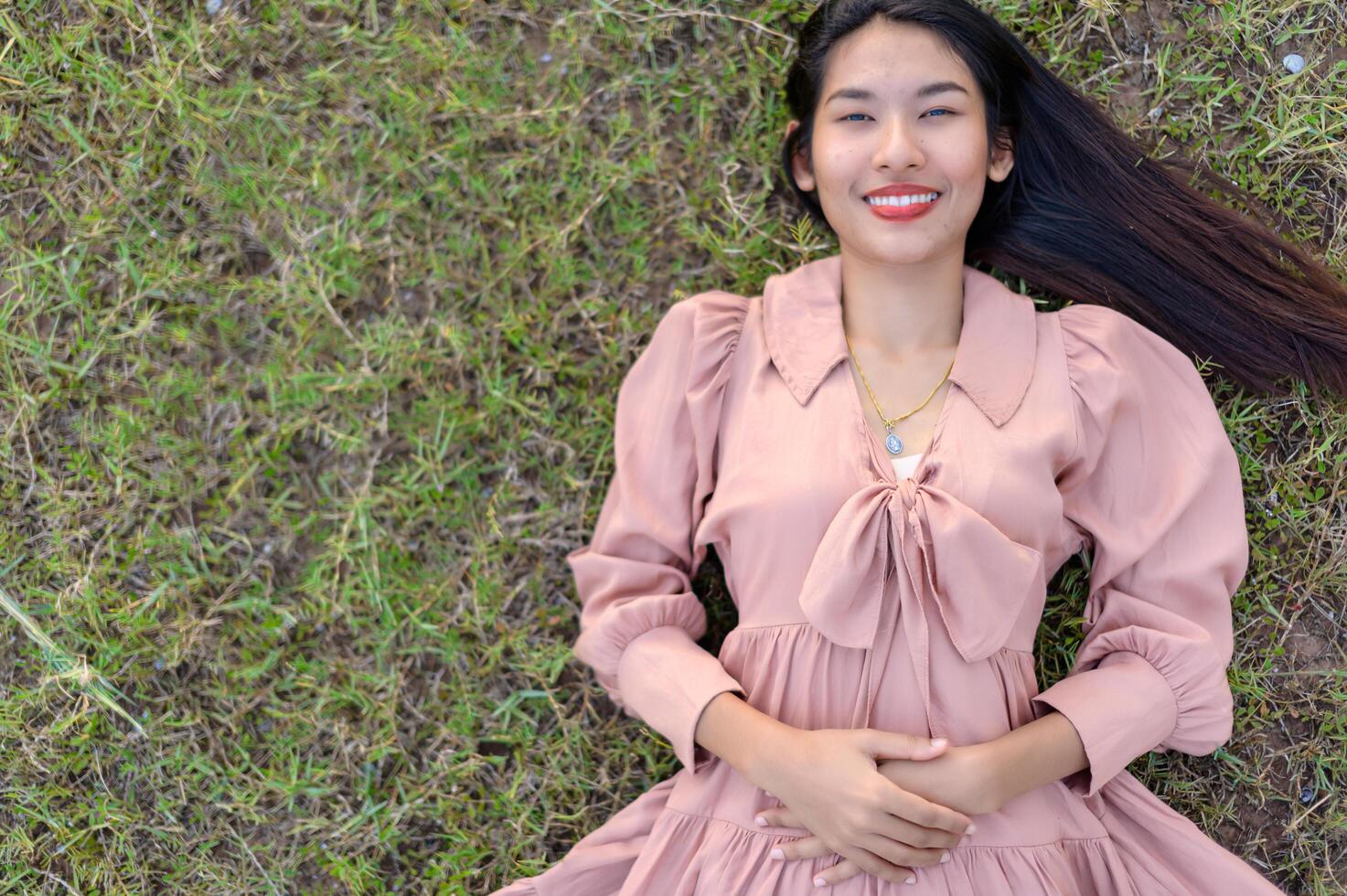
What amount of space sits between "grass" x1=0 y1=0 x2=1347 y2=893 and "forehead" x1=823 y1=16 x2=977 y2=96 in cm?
52

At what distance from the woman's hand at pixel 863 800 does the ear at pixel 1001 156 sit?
1.31 m

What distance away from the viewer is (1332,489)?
2.59m

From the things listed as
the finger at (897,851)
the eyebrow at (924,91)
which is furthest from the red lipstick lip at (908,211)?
the finger at (897,851)

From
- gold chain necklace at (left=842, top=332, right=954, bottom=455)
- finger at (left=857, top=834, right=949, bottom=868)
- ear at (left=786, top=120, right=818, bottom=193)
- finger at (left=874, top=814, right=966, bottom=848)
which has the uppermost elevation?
ear at (left=786, top=120, right=818, bottom=193)

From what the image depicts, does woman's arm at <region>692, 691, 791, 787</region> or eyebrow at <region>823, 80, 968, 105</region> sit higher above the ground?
eyebrow at <region>823, 80, 968, 105</region>

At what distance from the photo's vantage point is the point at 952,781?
2094mm

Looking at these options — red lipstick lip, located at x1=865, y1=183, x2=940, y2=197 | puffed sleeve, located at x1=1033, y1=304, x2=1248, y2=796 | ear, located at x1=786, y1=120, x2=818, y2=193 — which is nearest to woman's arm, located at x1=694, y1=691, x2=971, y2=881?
puffed sleeve, located at x1=1033, y1=304, x2=1248, y2=796

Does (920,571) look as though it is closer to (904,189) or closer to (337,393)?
(904,189)

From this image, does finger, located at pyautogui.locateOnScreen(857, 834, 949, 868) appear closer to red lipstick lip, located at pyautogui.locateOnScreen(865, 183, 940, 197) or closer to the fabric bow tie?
the fabric bow tie

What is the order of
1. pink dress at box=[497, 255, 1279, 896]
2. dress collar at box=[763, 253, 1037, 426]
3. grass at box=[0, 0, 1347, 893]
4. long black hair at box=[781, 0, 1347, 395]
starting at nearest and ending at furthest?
pink dress at box=[497, 255, 1279, 896], dress collar at box=[763, 253, 1037, 426], long black hair at box=[781, 0, 1347, 395], grass at box=[0, 0, 1347, 893]

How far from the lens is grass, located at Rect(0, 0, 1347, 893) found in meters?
2.71

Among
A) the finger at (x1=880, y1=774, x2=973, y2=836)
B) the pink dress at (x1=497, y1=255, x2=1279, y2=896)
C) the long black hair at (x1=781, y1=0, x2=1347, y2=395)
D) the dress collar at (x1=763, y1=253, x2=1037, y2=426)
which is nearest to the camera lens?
the finger at (x1=880, y1=774, x2=973, y2=836)

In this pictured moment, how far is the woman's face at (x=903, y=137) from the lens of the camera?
2.18 meters

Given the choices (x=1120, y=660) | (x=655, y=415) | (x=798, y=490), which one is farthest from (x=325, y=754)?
(x=1120, y=660)
